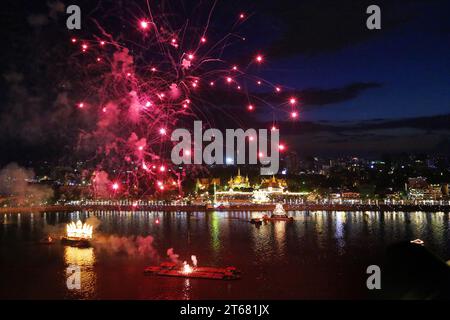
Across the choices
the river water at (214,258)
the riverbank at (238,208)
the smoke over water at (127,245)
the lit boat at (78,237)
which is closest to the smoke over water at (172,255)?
the river water at (214,258)

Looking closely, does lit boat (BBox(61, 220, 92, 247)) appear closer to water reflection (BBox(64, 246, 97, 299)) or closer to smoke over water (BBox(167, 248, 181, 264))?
water reflection (BBox(64, 246, 97, 299))

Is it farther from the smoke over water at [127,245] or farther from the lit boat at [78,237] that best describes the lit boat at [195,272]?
the lit boat at [78,237]

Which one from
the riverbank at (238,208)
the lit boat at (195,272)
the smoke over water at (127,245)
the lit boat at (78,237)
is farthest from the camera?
the riverbank at (238,208)

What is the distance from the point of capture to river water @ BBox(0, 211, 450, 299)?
34.1 ft

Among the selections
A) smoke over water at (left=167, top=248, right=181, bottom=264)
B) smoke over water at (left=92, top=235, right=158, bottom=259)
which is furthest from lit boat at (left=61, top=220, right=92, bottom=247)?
smoke over water at (left=167, top=248, right=181, bottom=264)

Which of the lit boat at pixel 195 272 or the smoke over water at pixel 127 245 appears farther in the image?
the smoke over water at pixel 127 245

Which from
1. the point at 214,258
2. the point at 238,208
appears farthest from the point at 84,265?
the point at 238,208

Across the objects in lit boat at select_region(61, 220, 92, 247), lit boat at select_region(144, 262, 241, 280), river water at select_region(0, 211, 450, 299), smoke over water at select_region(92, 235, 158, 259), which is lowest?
river water at select_region(0, 211, 450, 299)

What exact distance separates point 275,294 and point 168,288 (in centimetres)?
254

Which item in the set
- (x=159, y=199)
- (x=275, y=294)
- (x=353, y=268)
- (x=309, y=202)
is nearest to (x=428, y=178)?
(x=309, y=202)

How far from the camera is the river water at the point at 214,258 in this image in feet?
34.1

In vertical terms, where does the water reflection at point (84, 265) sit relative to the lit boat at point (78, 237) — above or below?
below

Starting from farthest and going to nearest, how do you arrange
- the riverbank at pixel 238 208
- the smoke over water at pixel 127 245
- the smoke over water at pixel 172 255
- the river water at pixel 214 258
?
the riverbank at pixel 238 208, the smoke over water at pixel 127 245, the smoke over water at pixel 172 255, the river water at pixel 214 258

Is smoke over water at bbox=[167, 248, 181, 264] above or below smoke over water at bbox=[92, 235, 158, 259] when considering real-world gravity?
below
